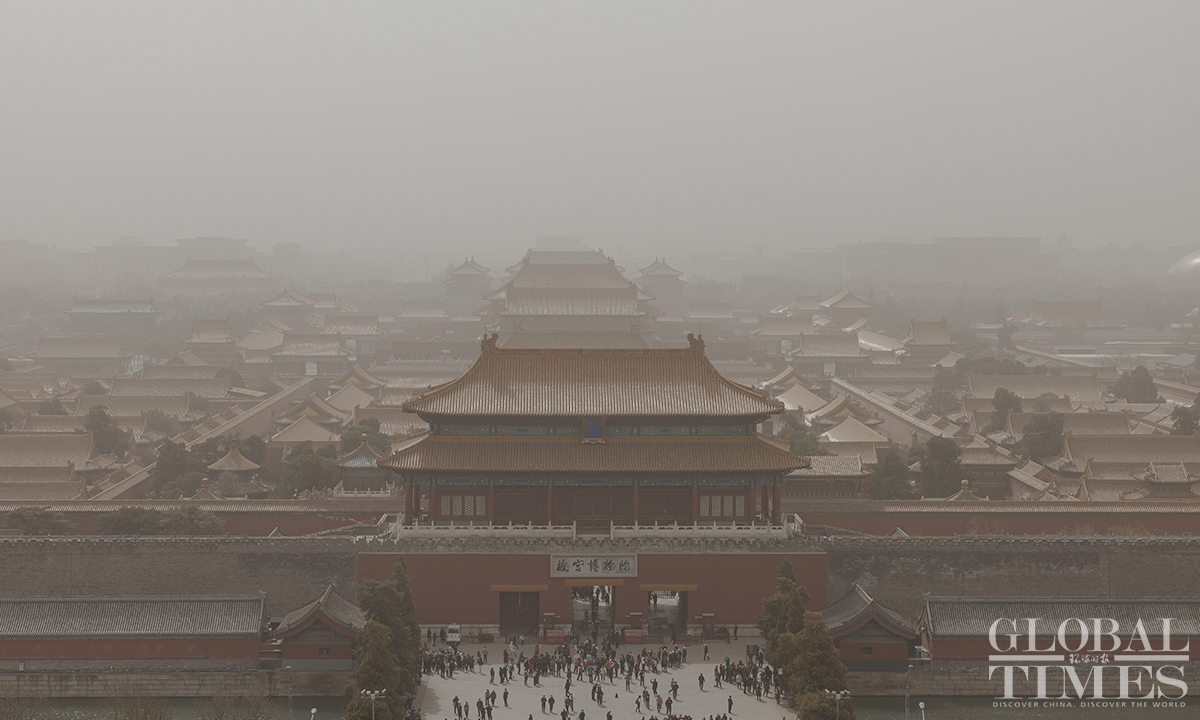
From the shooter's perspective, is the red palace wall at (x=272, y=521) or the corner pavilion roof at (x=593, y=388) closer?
the corner pavilion roof at (x=593, y=388)

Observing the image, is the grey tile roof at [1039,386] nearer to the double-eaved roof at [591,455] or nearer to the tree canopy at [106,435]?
the double-eaved roof at [591,455]

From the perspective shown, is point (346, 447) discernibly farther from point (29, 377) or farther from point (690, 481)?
point (29, 377)

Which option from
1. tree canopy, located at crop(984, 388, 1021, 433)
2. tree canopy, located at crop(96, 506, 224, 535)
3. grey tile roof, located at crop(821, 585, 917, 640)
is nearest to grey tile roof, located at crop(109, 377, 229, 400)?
tree canopy, located at crop(96, 506, 224, 535)

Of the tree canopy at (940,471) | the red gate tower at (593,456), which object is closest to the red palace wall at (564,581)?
the red gate tower at (593,456)

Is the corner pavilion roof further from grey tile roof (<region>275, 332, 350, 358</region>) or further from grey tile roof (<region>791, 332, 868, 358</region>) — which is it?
grey tile roof (<region>791, 332, 868, 358</region>)

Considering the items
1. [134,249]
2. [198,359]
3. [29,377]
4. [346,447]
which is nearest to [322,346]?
[198,359]

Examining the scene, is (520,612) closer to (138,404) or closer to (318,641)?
(318,641)
